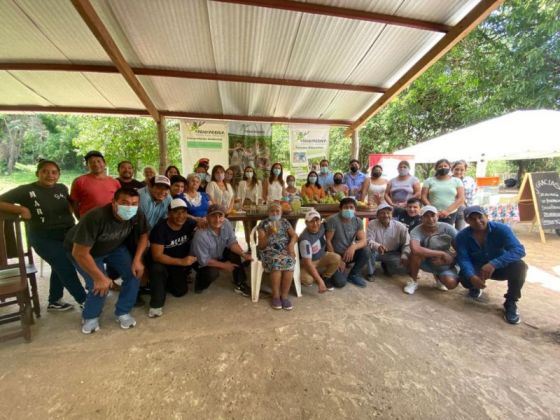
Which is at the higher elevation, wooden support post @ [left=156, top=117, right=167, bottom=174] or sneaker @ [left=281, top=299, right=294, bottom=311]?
wooden support post @ [left=156, top=117, right=167, bottom=174]

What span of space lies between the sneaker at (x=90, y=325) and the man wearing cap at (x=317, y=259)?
2.32 meters

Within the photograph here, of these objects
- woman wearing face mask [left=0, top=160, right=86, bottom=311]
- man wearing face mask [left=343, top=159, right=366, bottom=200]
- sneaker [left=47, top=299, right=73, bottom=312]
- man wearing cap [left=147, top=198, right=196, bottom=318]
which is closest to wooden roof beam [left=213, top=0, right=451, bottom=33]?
man wearing face mask [left=343, top=159, right=366, bottom=200]

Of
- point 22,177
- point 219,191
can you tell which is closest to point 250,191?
point 219,191

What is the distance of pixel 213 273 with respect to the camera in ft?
10.9

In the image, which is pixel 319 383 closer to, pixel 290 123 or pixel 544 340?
pixel 544 340

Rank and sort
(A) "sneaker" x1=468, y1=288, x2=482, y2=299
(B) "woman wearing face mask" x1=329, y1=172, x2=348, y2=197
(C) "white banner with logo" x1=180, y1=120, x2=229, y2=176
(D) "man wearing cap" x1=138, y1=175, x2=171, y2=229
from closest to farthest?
(D) "man wearing cap" x1=138, y1=175, x2=171, y2=229 → (A) "sneaker" x1=468, y1=288, x2=482, y2=299 → (B) "woman wearing face mask" x1=329, y1=172, x2=348, y2=197 → (C) "white banner with logo" x1=180, y1=120, x2=229, y2=176

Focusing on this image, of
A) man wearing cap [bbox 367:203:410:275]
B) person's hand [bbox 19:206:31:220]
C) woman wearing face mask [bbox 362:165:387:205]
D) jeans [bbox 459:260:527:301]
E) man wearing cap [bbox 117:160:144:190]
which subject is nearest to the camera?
person's hand [bbox 19:206:31:220]

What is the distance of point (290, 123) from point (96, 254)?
6.03m

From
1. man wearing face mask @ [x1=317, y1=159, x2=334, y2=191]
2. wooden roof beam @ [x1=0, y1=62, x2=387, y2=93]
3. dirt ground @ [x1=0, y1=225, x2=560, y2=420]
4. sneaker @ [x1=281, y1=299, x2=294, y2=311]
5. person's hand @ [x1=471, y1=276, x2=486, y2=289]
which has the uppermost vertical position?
wooden roof beam @ [x1=0, y1=62, x2=387, y2=93]

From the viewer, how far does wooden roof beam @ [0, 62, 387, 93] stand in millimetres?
4652

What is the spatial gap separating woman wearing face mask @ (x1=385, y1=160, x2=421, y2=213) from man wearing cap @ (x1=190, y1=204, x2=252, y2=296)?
2.99 metres

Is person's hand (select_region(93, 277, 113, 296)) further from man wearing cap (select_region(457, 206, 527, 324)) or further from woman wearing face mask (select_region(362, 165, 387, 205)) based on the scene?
woman wearing face mask (select_region(362, 165, 387, 205))

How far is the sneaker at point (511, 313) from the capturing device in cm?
273

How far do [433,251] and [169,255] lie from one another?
11.0ft
